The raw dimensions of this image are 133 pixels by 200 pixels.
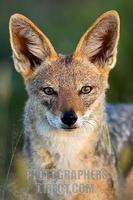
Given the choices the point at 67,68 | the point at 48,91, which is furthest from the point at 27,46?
the point at 48,91

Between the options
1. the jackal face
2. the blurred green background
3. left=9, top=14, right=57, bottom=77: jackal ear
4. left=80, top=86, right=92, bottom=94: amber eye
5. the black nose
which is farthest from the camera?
the blurred green background

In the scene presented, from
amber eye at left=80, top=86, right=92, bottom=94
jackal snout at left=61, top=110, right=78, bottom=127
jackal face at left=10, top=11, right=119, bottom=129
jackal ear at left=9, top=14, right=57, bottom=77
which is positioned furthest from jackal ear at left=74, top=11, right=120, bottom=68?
jackal snout at left=61, top=110, right=78, bottom=127

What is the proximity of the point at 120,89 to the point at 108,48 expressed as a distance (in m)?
3.86

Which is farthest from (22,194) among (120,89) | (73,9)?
(73,9)

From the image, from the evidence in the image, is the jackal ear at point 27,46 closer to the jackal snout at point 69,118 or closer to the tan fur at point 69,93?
the tan fur at point 69,93

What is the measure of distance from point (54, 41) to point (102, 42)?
7.01m

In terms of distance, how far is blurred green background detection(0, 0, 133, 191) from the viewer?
34.6ft

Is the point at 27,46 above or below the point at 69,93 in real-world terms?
above

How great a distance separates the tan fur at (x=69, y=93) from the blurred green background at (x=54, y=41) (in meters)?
0.32

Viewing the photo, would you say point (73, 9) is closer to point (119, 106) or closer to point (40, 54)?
point (119, 106)

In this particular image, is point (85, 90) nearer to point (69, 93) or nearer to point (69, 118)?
point (69, 93)

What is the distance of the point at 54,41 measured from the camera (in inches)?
661

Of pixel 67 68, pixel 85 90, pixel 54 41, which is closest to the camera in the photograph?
pixel 85 90

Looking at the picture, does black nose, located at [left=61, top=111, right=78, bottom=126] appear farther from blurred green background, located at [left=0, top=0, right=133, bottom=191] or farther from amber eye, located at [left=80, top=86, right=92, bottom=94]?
blurred green background, located at [left=0, top=0, right=133, bottom=191]
